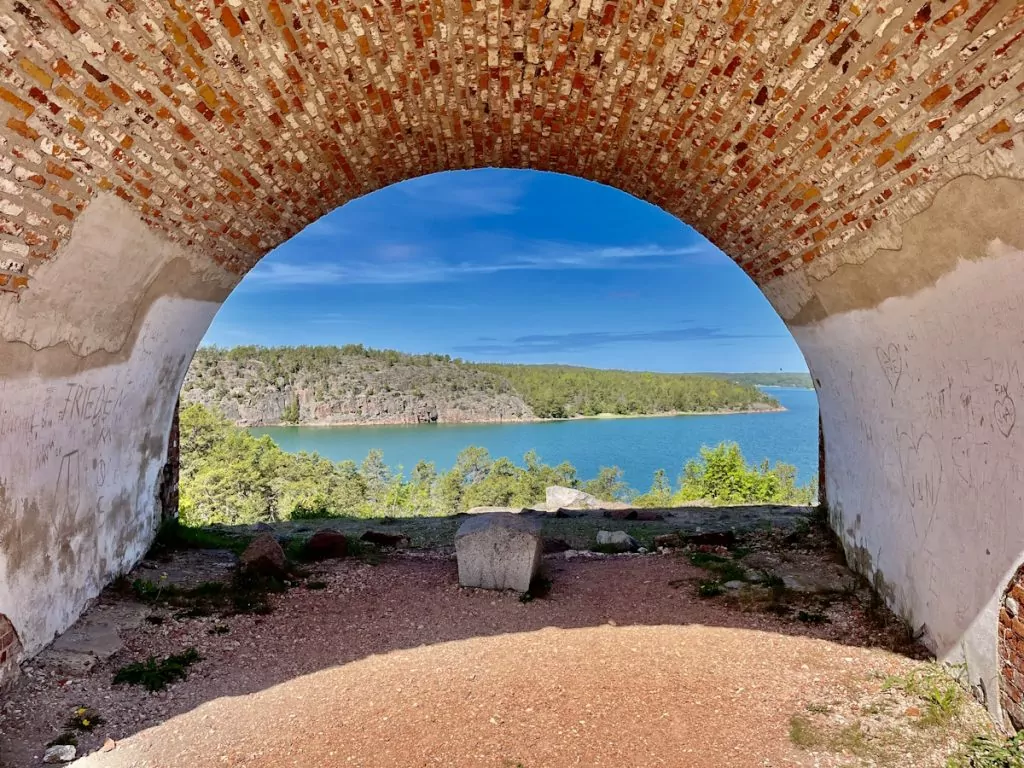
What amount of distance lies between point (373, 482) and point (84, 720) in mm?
35529

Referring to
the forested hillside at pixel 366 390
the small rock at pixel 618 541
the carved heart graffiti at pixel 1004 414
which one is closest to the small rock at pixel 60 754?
the carved heart graffiti at pixel 1004 414

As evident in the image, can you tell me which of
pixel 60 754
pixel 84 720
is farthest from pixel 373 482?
pixel 60 754

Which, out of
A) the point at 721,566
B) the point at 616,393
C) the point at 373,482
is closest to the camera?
the point at 721,566

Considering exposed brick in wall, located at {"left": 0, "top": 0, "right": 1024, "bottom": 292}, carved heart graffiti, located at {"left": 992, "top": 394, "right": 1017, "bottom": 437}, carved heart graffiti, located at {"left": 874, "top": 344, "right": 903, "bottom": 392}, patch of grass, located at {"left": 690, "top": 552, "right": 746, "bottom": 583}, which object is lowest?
patch of grass, located at {"left": 690, "top": 552, "right": 746, "bottom": 583}

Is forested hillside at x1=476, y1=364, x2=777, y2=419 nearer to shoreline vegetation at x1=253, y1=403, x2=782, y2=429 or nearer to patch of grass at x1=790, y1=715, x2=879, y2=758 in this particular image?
shoreline vegetation at x1=253, y1=403, x2=782, y2=429

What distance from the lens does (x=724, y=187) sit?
16.0 feet

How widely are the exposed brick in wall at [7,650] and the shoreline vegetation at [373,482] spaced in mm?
17877

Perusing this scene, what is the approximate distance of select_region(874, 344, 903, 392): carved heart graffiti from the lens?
4.50 meters

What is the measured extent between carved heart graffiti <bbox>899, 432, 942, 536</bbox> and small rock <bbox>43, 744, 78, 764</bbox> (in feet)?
17.1

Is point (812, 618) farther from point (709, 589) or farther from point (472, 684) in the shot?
point (472, 684)

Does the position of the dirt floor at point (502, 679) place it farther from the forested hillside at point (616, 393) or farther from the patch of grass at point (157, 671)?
the forested hillside at point (616, 393)

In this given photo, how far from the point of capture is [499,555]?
6.00 metres

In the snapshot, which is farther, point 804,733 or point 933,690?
point 933,690

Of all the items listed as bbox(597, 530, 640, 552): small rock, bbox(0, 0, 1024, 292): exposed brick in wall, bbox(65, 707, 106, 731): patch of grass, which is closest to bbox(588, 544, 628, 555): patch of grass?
bbox(597, 530, 640, 552): small rock
